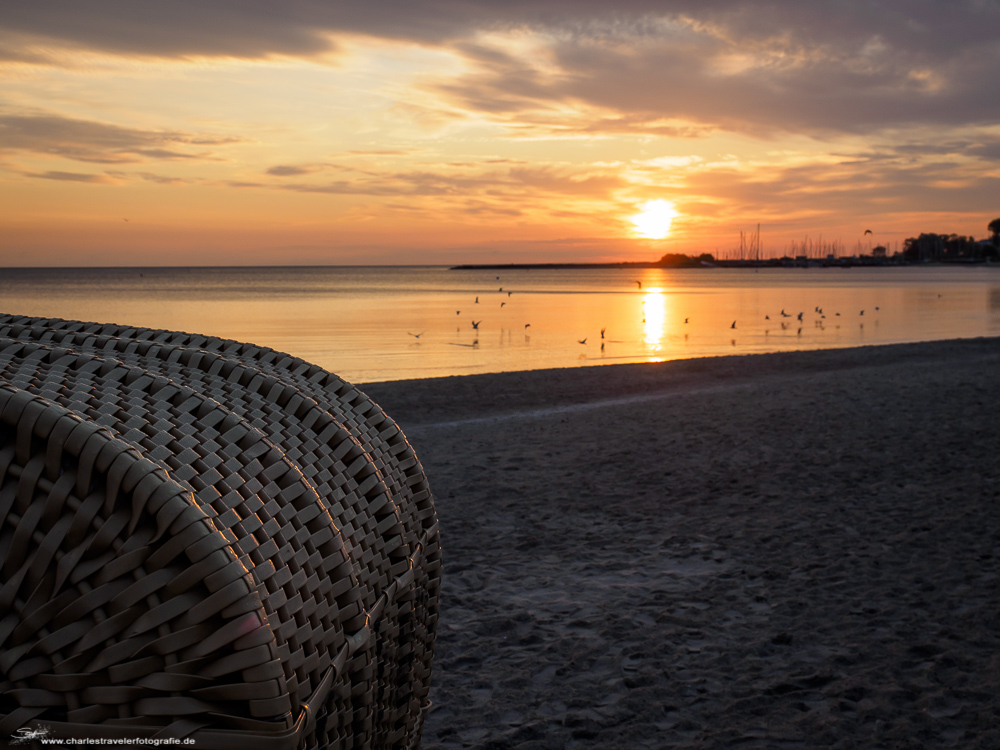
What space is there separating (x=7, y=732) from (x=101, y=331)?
1.45 meters

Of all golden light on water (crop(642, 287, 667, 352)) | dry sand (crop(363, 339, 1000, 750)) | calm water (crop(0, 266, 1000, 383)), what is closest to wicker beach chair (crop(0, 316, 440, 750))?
dry sand (crop(363, 339, 1000, 750))

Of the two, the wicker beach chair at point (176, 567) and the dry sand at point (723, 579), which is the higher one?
the wicker beach chair at point (176, 567)

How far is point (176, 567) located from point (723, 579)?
13.8 ft

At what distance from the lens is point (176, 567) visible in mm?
1305

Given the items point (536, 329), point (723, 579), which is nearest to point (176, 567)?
point (723, 579)

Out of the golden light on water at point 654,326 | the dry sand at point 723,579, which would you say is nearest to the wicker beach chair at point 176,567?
the dry sand at point 723,579

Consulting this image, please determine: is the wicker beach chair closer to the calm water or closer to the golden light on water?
the calm water

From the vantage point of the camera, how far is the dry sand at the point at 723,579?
3.38 meters

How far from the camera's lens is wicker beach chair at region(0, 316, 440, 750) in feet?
4.19

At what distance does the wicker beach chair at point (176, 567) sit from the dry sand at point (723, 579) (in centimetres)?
186

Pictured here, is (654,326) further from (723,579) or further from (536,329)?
(723,579)

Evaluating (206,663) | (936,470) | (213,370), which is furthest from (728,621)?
(936,470)

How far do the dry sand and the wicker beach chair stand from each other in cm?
186

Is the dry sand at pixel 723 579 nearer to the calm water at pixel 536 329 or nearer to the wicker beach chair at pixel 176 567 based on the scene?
the wicker beach chair at pixel 176 567
